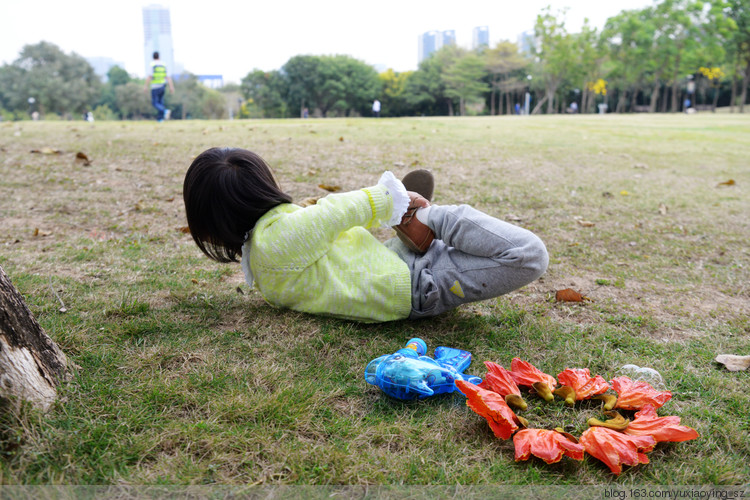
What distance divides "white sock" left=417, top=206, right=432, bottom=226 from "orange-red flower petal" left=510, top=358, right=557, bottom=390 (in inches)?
30.6

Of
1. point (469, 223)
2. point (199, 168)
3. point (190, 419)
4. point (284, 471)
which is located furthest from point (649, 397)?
point (199, 168)

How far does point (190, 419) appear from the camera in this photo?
1.58 meters

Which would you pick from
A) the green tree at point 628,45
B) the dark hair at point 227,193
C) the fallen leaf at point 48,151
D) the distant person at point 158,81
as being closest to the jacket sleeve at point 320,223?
the dark hair at point 227,193

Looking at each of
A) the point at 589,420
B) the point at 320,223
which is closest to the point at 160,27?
the point at 320,223

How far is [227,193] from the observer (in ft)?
6.85

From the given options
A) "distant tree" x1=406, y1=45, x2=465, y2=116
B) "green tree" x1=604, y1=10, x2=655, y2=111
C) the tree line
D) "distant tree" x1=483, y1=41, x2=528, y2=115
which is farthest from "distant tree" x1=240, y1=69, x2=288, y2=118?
"green tree" x1=604, y1=10, x2=655, y2=111

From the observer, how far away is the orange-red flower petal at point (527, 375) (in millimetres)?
1808

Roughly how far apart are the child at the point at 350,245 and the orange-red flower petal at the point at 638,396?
60 centimetres

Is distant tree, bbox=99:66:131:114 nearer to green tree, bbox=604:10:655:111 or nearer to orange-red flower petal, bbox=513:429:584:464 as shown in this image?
green tree, bbox=604:10:655:111

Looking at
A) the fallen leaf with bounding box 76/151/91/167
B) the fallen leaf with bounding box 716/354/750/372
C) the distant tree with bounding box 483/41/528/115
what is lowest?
the fallen leaf with bounding box 716/354/750/372

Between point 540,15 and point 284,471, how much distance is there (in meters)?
56.2

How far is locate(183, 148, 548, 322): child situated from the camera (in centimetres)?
211

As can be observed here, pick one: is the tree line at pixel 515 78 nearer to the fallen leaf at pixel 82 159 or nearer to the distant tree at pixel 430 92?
the distant tree at pixel 430 92

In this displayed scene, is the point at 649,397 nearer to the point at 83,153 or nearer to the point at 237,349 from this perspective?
the point at 237,349
